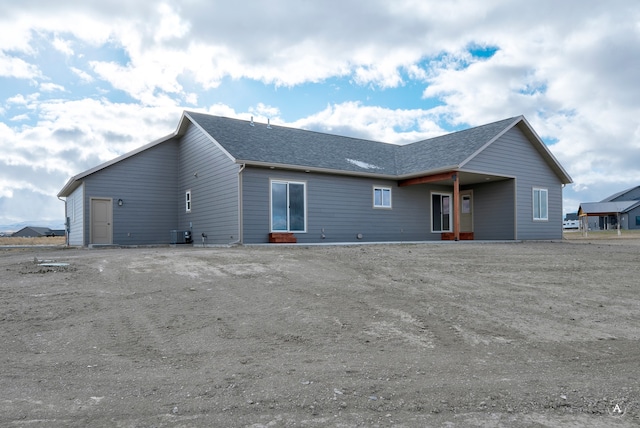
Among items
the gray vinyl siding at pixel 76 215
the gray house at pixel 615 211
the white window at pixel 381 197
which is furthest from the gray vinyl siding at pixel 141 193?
the gray house at pixel 615 211

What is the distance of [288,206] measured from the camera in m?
15.5

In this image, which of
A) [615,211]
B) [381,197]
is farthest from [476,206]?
[615,211]

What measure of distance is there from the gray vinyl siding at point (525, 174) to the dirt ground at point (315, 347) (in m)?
9.67

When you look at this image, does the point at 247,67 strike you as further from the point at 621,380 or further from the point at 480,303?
the point at 621,380

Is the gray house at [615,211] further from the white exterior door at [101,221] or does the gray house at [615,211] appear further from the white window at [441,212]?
the white exterior door at [101,221]

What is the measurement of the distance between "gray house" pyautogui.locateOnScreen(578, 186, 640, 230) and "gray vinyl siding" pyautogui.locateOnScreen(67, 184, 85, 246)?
141 feet

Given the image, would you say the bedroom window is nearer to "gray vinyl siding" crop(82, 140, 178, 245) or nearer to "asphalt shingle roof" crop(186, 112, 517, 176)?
"asphalt shingle roof" crop(186, 112, 517, 176)

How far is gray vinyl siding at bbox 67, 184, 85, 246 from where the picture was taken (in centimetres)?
1745

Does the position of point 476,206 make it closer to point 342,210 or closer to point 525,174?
point 525,174

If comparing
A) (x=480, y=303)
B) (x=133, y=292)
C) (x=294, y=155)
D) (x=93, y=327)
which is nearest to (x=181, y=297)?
(x=133, y=292)

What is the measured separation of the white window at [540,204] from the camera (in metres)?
19.7

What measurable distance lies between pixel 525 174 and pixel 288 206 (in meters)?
10.8

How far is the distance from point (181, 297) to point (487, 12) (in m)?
10.8

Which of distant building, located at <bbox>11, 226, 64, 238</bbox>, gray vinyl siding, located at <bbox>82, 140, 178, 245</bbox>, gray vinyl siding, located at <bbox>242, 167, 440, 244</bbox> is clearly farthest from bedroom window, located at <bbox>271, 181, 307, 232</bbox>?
distant building, located at <bbox>11, 226, 64, 238</bbox>
